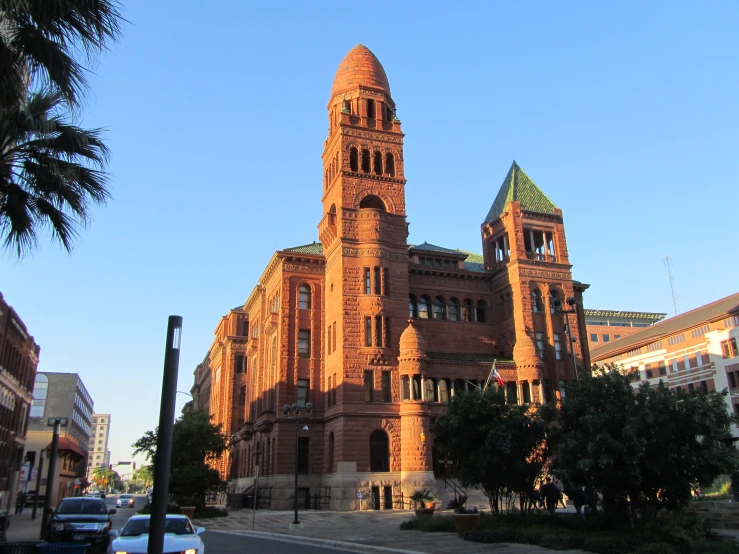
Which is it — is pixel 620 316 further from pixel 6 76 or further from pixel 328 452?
pixel 6 76

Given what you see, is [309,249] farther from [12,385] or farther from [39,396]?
[39,396]

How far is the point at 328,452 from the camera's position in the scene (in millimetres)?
47969

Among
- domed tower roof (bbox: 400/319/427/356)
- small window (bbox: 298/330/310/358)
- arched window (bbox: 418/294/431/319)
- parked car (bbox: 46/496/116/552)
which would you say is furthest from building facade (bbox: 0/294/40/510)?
arched window (bbox: 418/294/431/319)

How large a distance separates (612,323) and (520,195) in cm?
7074

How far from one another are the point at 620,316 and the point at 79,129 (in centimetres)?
11997

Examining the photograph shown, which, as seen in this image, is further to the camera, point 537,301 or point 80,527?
point 537,301

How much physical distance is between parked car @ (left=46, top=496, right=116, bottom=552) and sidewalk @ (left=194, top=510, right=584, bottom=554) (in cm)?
757

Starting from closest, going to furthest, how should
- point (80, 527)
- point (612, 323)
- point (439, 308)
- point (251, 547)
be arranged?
point (80, 527)
point (251, 547)
point (439, 308)
point (612, 323)

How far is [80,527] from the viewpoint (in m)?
20.4

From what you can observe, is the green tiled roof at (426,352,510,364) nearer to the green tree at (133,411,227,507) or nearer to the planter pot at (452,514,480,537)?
the green tree at (133,411,227,507)

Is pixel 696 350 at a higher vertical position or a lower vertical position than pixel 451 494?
higher

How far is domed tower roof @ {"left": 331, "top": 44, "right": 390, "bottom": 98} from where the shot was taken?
58.1 meters

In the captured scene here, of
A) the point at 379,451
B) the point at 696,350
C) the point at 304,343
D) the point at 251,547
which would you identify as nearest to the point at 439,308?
the point at 304,343

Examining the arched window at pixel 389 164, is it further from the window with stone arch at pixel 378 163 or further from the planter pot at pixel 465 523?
the planter pot at pixel 465 523
